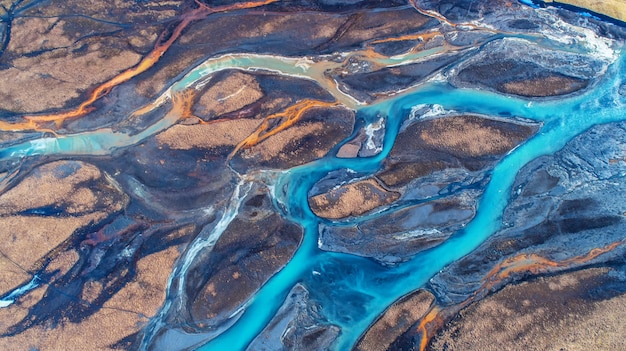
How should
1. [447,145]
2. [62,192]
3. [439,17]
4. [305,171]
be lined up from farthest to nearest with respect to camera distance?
[439,17]
[305,171]
[447,145]
[62,192]

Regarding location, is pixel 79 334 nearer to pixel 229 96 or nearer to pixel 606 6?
pixel 229 96

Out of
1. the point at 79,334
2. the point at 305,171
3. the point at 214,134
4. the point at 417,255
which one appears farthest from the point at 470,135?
the point at 79,334

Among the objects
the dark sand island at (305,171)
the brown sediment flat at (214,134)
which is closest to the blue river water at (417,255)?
the dark sand island at (305,171)

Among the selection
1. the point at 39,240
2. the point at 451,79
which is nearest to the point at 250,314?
the point at 39,240

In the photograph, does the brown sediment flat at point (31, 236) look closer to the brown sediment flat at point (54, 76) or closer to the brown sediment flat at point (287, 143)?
the brown sediment flat at point (54, 76)

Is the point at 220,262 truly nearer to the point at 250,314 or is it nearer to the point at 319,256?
the point at 250,314
